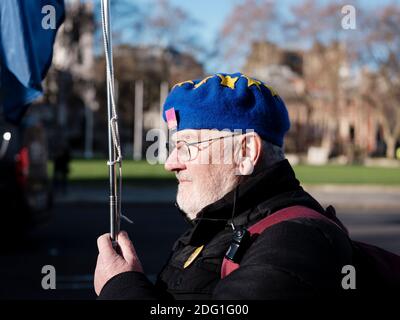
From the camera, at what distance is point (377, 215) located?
57.5 feet

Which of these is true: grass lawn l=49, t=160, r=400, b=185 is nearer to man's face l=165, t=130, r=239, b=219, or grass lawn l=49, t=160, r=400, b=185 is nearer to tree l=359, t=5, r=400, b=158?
Result: tree l=359, t=5, r=400, b=158

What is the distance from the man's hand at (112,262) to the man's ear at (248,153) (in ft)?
1.20

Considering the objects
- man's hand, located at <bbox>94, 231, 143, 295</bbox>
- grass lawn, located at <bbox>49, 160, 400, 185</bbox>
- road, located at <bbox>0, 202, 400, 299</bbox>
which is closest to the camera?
man's hand, located at <bbox>94, 231, 143, 295</bbox>

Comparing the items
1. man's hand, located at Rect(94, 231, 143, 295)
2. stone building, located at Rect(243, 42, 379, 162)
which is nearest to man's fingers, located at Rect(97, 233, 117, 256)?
man's hand, located at Rect(94, 231, 143, 295)

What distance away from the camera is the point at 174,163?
7.03 ft

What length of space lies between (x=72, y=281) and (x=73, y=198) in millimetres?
12296

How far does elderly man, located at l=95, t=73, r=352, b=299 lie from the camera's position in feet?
5.80

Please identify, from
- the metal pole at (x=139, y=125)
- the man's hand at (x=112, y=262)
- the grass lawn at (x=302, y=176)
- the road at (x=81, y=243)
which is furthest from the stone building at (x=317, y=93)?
the man's hand at (x=112, y=262)

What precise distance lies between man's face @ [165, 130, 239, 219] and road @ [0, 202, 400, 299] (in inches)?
169

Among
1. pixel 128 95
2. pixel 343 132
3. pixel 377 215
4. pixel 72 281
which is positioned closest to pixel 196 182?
pixel 72 281

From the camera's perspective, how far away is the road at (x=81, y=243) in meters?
7.67

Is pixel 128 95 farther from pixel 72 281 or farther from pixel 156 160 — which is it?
pixel 156 160

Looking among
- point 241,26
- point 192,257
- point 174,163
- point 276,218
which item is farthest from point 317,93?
point 276,218

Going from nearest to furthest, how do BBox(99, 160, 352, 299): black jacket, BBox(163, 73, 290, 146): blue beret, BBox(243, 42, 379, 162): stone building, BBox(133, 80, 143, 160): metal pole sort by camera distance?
BBox(99, 160, 352, 299): black jacket → BBox(163, 73, 290, 146): blue beret → BBox(133, 80, 143, 160): metal pole → BBox(243, 42, 379, 162): stone building
